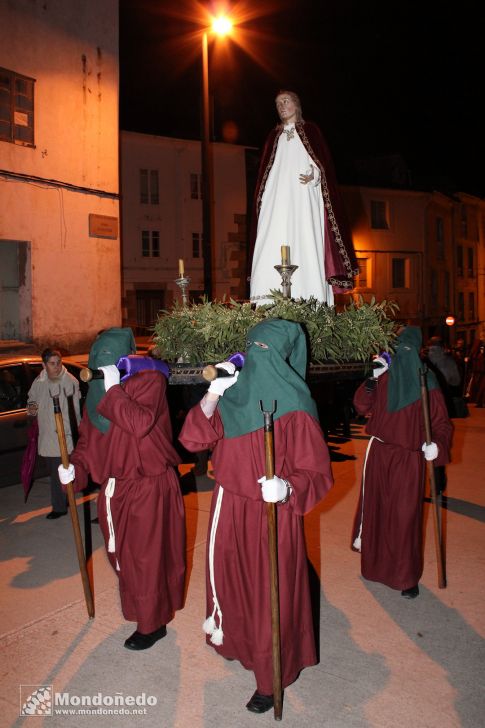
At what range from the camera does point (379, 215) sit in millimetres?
32125

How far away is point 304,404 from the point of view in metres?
3.47

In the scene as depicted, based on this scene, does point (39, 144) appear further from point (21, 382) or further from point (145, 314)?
point (145, 314)

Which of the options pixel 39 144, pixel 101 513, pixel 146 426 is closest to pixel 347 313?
pixel 146 426

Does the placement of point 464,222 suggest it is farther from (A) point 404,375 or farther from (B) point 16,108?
(A) point 404,375

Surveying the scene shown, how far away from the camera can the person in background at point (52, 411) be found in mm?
7090

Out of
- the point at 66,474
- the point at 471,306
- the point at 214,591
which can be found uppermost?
the point at 471,306

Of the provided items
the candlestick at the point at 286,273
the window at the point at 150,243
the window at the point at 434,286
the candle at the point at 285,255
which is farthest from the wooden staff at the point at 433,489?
the window at the point at 434,286

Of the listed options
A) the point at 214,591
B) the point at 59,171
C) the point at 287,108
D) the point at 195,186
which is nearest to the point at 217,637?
the point at 214,591

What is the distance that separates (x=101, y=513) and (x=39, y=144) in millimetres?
9938

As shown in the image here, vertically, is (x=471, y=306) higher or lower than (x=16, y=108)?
lower

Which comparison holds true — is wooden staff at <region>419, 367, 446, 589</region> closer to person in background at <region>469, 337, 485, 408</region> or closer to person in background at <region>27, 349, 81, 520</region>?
person in background at <region>27, 349, 81, 520</region>

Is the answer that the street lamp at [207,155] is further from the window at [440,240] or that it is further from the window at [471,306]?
the window at [471,306]

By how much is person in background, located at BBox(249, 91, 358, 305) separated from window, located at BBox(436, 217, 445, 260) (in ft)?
109

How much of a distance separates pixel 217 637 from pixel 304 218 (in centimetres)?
308
